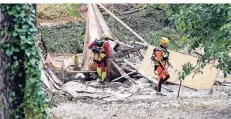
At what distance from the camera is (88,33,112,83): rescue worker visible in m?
11.6

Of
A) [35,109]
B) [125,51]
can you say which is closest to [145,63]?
[125,51]

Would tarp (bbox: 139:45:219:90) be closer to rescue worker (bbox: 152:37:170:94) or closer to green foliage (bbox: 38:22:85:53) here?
rescue worker (bbox: 152:37:170:94)

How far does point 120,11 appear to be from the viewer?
763 inches

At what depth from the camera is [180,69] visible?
38.6ft

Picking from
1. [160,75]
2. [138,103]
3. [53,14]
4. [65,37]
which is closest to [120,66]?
[160,75]

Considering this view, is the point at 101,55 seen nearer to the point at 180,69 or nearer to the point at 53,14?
the point at 180,69

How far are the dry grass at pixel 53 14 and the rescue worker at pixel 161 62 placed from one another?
768 centimetres

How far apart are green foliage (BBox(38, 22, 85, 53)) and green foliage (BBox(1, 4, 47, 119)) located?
8.99 m

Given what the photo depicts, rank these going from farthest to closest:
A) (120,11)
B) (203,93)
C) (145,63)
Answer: (120,11), (145,63), (203,93)

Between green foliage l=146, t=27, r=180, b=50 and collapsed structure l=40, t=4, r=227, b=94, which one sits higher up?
green foliage l=146, t=27, r=180, b=50

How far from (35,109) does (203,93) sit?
20.4 ft

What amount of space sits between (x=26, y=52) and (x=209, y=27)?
10.8 feet

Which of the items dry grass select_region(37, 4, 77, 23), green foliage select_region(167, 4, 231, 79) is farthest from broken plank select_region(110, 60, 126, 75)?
dry grass select_region(37, 4, 77, 23)

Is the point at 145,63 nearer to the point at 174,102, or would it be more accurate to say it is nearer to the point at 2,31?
the point at 174,102
